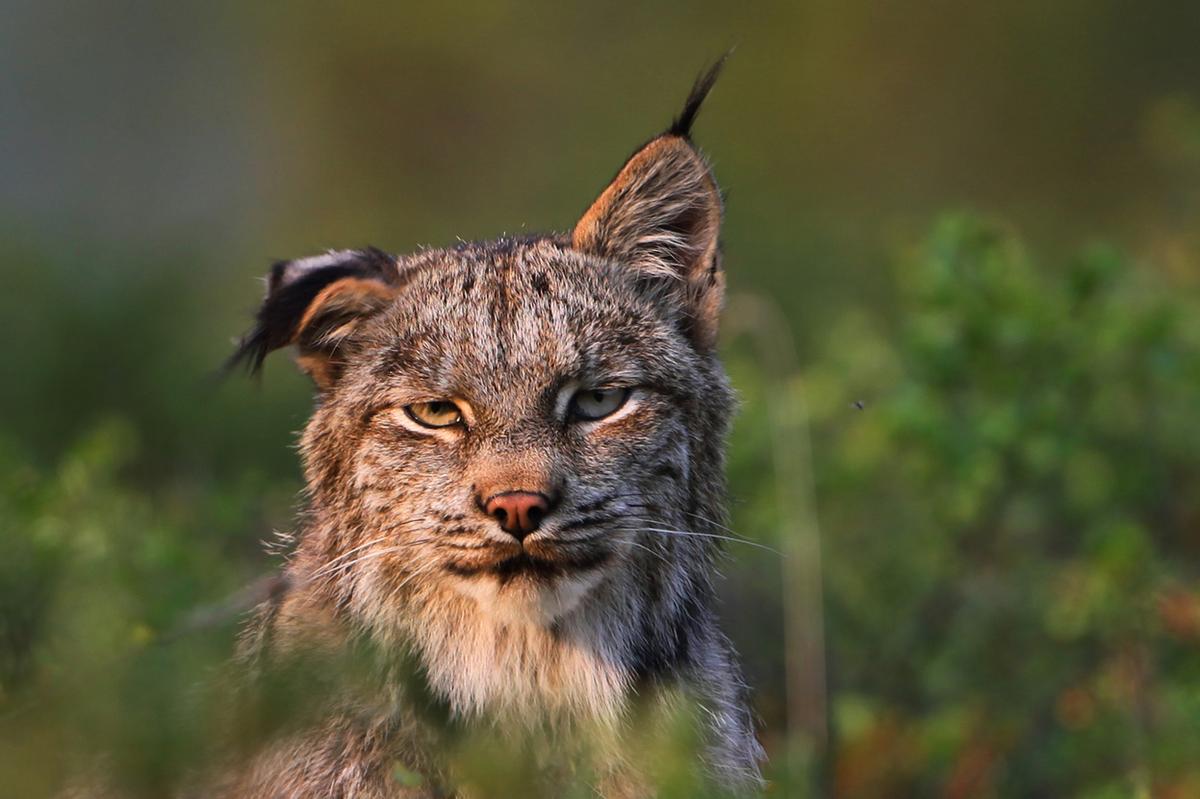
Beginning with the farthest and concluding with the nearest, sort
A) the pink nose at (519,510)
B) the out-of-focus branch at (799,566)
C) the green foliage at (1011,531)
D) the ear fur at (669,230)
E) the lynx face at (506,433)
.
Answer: the green foliage at (1011,531) < the out-of-focus branch at (799,566) < the ear fur at (669,230) < the lynx face at (506,433) < the pink nose at (519,510)

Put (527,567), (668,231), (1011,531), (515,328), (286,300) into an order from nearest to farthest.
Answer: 1. (527,567)
2. (286,300)
3. (515,328)
4. (668,231)
5. (1011,531)

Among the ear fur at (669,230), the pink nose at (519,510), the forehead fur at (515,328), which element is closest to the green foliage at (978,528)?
the forehead fur at (515,328)

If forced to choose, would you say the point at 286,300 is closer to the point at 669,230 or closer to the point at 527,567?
the point at 527,567

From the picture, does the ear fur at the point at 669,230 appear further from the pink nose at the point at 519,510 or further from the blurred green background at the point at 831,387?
the pink nose at the point at 519,510

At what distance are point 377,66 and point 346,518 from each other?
25.7 meters

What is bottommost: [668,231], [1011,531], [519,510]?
[519,510]

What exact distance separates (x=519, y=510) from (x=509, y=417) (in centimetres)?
41

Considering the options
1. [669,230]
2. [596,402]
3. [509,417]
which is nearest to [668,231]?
[669,230]

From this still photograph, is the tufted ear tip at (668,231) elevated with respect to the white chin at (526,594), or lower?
elevated

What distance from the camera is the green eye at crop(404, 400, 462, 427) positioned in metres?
5.51

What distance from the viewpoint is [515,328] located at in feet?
18.3

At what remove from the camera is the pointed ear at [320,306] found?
5.44 meters

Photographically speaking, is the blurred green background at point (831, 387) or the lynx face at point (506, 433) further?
the blurred green background at point (831, 387)

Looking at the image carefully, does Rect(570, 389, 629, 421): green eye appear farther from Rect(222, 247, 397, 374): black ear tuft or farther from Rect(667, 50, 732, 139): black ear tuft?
Rect(667, 50, 732, 139): black ear tuft
